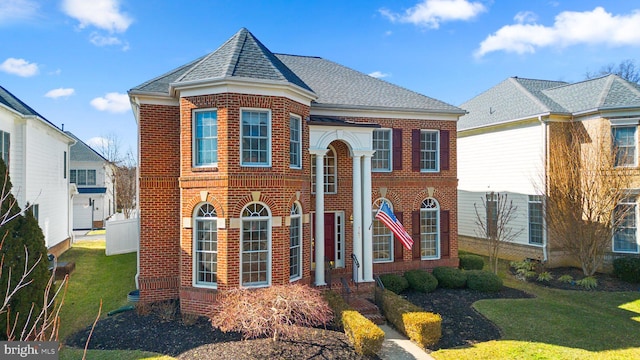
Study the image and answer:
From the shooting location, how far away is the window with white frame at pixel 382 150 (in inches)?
645

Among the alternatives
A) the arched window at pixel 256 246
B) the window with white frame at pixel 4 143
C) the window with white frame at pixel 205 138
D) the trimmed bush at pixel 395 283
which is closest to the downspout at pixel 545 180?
the trimmed bush at pixel 395 283

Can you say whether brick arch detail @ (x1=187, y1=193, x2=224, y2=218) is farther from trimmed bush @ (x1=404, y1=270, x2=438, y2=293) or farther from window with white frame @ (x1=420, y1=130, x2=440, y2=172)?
window with white frame @ (x1=420, y1=130, x2=440, y2=172)

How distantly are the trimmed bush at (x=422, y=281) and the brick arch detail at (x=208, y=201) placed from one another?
7824mm

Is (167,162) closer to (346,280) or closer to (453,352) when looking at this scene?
(346,280)

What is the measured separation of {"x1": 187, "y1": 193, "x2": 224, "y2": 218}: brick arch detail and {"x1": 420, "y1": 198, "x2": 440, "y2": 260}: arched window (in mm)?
9044

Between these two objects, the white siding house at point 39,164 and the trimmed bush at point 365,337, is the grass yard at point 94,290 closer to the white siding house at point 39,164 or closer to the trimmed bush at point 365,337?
the white siding house at point 39,164

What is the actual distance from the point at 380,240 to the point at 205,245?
747 cm

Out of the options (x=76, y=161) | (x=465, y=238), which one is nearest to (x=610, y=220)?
(x=465, y=238)

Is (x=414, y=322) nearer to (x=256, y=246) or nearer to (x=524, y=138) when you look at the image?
(x=256, y=246)

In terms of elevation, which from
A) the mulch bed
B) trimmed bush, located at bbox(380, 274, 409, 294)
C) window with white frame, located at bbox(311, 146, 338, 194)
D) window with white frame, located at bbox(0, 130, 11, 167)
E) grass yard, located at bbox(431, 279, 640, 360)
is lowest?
grass yard, located at bbox(431, 279, 640, 360)

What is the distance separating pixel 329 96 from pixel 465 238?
13.4 m

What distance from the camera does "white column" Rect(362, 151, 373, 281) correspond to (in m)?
14.4

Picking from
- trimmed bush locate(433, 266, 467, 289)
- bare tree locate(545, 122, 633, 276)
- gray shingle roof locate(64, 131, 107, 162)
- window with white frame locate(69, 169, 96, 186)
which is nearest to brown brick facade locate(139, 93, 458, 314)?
trimmed bush locate(433, 266, 467, 289)

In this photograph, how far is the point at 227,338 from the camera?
10219 millimetres
